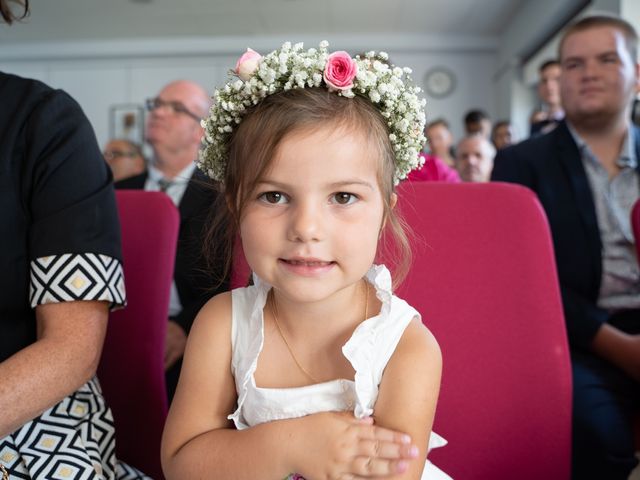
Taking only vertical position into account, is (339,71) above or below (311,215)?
above

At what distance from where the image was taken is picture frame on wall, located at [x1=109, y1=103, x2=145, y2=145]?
34.4ft

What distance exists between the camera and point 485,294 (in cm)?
114

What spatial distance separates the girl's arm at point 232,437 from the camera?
2.61ft

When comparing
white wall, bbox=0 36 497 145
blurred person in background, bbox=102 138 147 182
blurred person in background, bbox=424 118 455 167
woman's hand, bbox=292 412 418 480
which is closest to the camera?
woman's hand, bbox=292 412 418 480

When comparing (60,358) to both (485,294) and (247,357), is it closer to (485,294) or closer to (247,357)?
(247,357)

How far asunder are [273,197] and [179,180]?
6.78 ft

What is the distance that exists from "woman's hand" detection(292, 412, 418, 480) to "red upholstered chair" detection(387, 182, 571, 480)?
354 millimetres

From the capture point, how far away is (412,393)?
85cm

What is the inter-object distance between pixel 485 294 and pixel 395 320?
0.90 ft

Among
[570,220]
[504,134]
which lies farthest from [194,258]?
[504,134]

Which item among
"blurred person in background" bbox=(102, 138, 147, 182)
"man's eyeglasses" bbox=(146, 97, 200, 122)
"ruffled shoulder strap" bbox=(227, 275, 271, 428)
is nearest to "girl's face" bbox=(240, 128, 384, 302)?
"ruffled shoulder strap" bbox=(227, 275, 271, 428)

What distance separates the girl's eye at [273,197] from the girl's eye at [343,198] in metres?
0.07

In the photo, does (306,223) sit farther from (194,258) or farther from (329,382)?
(194,258)

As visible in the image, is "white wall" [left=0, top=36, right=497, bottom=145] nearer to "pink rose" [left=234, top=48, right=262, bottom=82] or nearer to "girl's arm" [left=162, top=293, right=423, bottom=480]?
"pink rose" [left=234, top=48, right=262, bottom=82]
